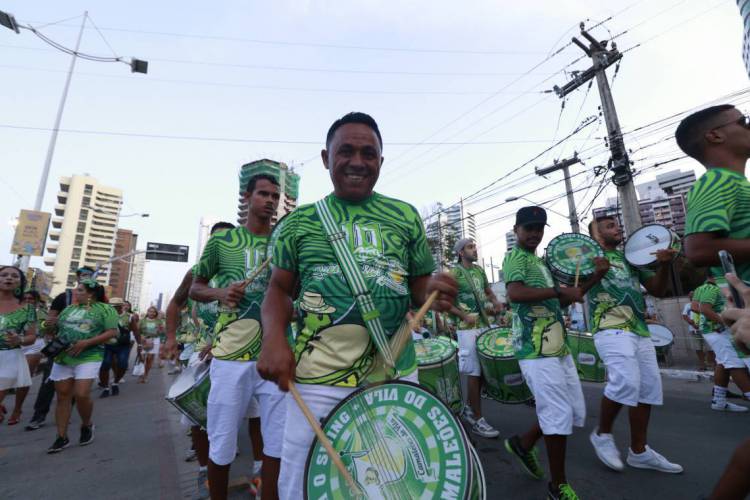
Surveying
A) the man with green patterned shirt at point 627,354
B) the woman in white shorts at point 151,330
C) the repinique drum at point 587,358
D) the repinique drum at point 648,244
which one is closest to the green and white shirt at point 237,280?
the man with green patterned shirt at point 627,354

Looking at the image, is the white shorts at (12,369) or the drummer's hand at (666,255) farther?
the white shorts at (12,369)

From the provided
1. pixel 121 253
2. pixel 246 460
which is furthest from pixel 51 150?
pixel 121 253

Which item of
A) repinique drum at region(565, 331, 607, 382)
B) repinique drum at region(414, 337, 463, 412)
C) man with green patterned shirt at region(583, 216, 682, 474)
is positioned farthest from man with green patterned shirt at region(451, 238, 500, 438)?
man with green patterned shirt at region(583, 216, 682, 474)

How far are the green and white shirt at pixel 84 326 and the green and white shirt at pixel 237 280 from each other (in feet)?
10.7

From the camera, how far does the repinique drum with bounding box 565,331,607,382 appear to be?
488cm

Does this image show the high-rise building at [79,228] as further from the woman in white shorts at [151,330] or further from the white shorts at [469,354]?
the white shorts at [469,354]

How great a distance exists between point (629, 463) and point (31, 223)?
1826 cm

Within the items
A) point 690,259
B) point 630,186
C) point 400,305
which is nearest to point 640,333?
point 690,259

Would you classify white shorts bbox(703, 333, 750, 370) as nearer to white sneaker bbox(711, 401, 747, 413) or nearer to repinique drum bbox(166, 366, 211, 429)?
white sneaker bbox(711, 401, 747, 413)

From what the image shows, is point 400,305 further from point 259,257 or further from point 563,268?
point 563,268

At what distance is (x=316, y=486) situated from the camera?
4.37ft

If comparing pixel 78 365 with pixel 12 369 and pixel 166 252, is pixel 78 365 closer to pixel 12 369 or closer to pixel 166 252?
pixel 12 369

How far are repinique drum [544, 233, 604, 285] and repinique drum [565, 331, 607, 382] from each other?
4.71 feet

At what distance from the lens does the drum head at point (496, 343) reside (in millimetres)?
4277
